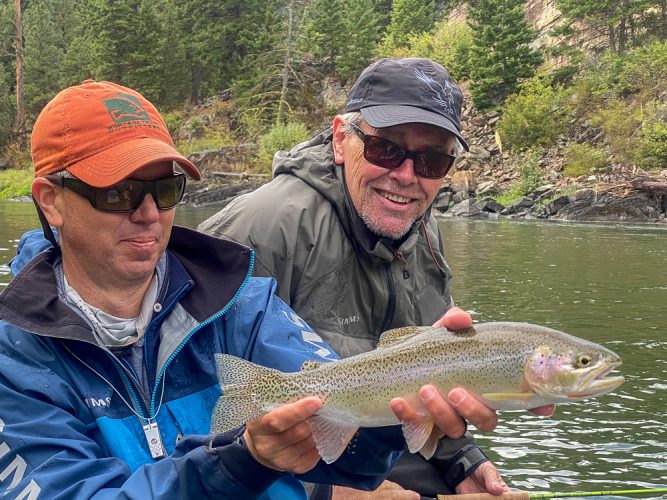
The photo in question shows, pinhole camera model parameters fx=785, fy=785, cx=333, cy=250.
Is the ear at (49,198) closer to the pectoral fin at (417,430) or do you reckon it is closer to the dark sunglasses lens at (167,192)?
the dark sunglasses lens at (167,192)

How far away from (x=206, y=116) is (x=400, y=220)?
60107 millimetres

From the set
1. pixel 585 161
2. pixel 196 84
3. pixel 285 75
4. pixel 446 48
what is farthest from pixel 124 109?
pixel 196 84

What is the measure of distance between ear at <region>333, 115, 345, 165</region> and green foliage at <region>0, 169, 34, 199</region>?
156 ft

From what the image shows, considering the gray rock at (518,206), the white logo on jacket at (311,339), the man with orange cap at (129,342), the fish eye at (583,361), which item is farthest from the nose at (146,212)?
the gray rock at (518,206)

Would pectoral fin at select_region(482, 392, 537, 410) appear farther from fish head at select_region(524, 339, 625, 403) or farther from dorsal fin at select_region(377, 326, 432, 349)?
dorsal fin at select_region(377, 326, 432, 349)

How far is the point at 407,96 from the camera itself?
15.5 feet

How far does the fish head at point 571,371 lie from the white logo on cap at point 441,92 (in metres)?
2.14

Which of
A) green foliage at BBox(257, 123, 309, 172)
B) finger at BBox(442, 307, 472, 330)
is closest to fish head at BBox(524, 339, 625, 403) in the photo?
finger at BBox(442, 307, 472, 330)

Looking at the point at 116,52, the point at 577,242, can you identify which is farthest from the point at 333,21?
the point at 577,242

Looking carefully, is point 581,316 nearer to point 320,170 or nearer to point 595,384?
point 320,170

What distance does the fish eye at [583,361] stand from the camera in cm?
293

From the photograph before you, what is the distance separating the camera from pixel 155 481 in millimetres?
2668

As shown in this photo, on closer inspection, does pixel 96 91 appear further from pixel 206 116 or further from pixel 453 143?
pixel 206 116

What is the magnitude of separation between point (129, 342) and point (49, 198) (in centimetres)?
68
